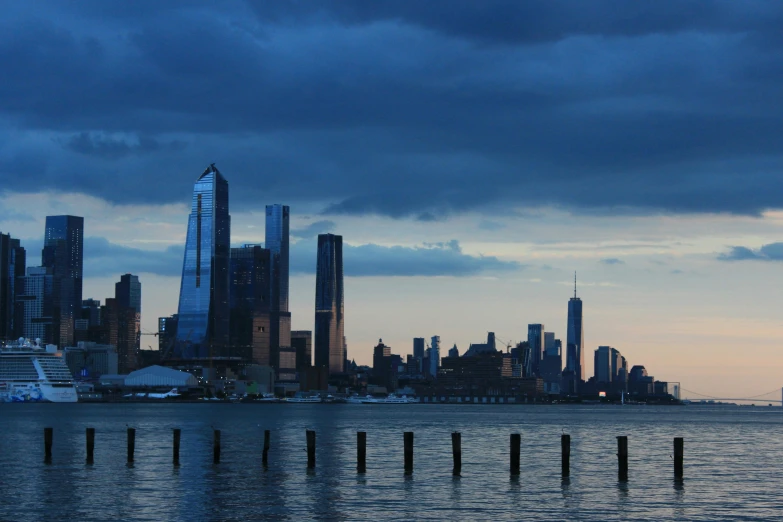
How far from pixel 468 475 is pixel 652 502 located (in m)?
17.4

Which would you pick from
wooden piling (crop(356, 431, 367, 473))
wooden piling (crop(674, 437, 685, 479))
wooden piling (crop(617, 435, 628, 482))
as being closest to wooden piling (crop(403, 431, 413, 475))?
wooden piling (crop(356, 431, 367, 473))

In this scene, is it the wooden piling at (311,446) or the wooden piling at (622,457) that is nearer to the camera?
the wooden piling at (622,457)

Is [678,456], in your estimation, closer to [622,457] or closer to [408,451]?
[622,457]

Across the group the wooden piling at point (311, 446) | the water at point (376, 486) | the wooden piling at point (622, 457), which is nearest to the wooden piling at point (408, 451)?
the water at point (376, 486)

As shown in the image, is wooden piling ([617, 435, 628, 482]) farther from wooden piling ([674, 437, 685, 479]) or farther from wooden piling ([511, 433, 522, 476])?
wooden piling ([511, 433, 522, 476])

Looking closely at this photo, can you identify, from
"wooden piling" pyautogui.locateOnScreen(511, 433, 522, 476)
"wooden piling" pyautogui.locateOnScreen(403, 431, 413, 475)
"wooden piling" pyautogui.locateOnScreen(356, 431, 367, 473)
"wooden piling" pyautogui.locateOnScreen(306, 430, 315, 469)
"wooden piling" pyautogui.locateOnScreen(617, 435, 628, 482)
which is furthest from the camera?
"wooden piling" pyautogui.locateOnScreen(306, 430, 315, 469)

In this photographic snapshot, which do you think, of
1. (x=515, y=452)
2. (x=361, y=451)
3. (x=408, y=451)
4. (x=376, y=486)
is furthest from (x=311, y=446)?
(x=515, y=452)

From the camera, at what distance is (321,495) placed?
214 ft

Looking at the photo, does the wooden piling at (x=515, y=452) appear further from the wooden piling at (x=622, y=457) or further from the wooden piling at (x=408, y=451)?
the wooden piling at (x=408, y=451)

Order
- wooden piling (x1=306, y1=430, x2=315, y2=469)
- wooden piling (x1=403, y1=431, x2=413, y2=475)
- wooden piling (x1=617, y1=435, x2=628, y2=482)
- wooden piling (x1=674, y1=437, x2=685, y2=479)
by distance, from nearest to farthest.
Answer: wooden piling (x1=617, y1=435, x2=628, y2=482) < wooden piling (x1=674, y1=437, x2=685, y2=479) < wooden piling (x1=403, y1=431, x2=413, y2=475) < wooden piling (x1=306, y1=430, x2=315, y2=469)

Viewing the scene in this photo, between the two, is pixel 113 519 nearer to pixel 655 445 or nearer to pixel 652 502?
pixel 652 502

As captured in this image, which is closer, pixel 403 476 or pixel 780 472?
pixel 403 476

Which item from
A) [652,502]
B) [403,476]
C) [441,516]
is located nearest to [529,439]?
[403,476]

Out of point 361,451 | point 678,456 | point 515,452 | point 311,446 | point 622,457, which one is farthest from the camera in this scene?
point 311,446
